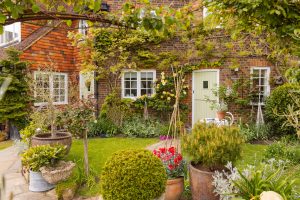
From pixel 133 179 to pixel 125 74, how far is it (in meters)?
8.23

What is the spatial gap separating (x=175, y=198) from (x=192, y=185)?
14.1 inches

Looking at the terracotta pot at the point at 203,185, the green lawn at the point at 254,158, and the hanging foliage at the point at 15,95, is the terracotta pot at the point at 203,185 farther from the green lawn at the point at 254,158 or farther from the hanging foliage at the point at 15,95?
the hanging foliage at the point at 15,95

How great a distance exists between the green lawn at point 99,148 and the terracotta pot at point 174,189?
1455 millimetres

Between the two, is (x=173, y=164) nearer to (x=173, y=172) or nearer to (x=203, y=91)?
(x=173, y=172)

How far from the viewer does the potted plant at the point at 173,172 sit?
3.61 m

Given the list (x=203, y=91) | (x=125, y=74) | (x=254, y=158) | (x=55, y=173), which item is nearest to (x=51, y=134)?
(x=55, y=173)

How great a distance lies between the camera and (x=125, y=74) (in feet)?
35.7

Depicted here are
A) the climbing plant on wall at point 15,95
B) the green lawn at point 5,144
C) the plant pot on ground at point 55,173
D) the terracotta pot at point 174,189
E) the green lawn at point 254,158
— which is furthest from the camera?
the climbing plant on wall at point 15,95

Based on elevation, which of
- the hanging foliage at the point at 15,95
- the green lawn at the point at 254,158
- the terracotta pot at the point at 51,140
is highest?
the hanging foliage at the point at 15,95

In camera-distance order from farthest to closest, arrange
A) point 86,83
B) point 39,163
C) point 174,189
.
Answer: point 86,83 < point 39,163 < point 174,189

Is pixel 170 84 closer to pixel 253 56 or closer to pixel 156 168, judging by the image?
pixel 253 56

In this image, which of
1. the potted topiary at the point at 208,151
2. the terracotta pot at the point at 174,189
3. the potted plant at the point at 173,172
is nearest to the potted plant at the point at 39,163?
the potted plant at the point at 173,172

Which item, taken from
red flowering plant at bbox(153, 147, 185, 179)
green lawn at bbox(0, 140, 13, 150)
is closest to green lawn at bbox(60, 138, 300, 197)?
red flowering plant at bbox(153, 147, 185, 179)

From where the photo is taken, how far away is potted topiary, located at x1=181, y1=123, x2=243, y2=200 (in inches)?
130
